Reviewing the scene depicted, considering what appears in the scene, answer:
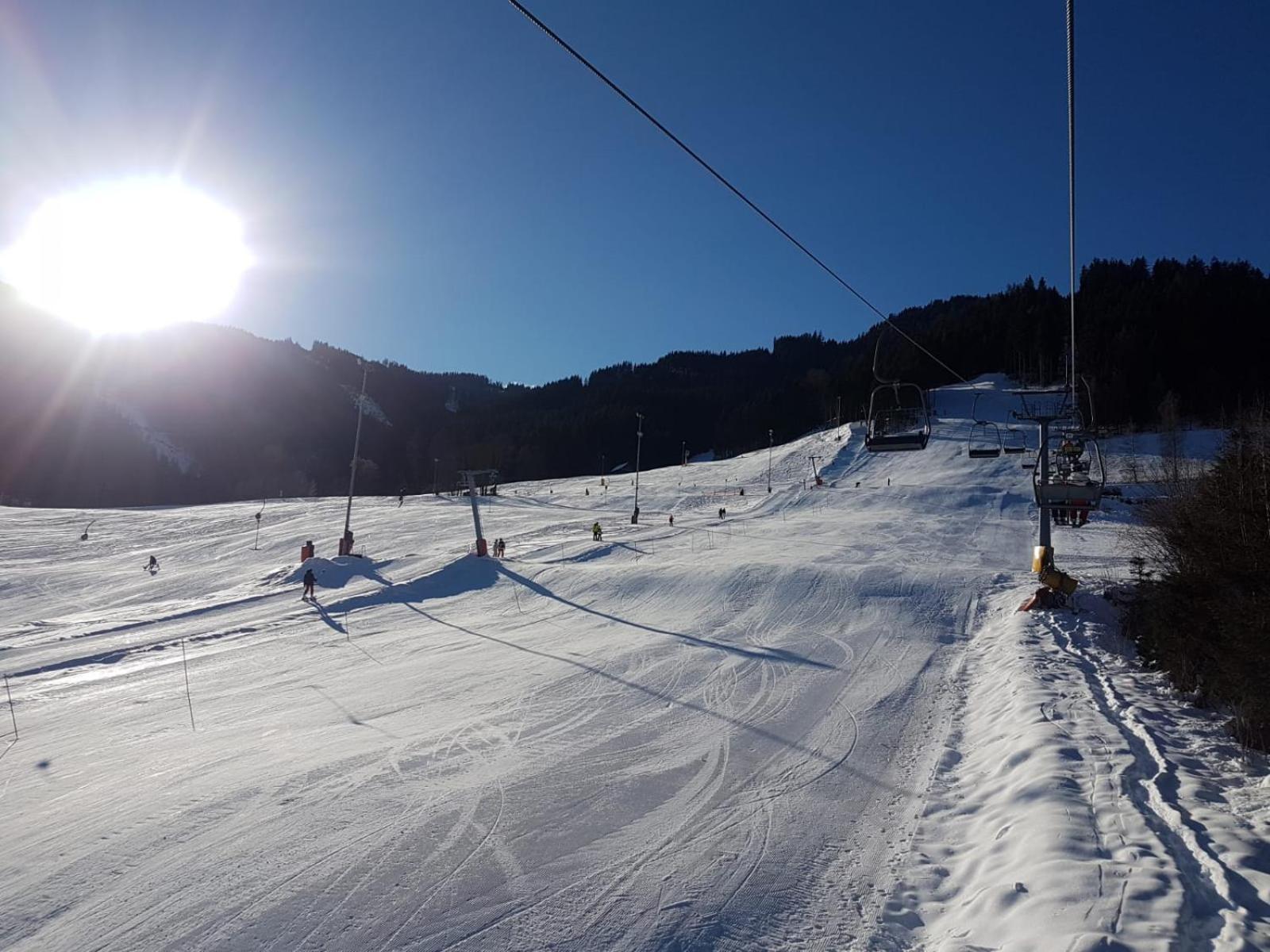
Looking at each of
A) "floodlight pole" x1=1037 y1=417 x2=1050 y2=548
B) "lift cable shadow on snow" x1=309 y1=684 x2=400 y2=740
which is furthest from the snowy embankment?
"floodlight pole" x1=1037 y1=417 x2=1050 y2=548

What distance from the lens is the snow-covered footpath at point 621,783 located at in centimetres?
449

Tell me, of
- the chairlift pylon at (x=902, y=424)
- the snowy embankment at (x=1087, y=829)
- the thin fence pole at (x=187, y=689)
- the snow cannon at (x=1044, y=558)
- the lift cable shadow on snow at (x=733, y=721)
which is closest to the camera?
the snowy embankment at (x=1087, y=829)

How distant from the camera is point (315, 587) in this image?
21.6m

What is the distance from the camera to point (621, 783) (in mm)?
6844

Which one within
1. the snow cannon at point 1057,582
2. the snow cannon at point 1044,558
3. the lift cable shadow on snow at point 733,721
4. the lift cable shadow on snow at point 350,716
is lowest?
the lift cable shadow on snow at point 733,721

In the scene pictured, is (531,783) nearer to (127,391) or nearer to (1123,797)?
(1123,797)

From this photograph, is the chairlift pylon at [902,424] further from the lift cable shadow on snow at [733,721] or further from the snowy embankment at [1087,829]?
the lift cable shadow on snow at [733,721]

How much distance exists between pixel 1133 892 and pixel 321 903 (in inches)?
210

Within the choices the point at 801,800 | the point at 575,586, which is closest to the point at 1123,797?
the point at 801,800

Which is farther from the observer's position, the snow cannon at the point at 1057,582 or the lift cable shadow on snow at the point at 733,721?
the snow cannon at the point at 1057,582

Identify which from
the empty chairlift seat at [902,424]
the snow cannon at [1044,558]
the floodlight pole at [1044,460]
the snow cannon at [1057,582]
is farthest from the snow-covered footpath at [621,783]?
the empty chairlift seat at [902,424]

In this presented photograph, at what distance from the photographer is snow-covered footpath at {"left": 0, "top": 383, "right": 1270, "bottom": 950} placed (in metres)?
4.49

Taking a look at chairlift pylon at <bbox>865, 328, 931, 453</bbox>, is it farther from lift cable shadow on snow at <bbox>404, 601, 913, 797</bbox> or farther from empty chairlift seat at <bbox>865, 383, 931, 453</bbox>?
lift cable shadow on snow at <bbox>404, 601, 913, 797</bbox>

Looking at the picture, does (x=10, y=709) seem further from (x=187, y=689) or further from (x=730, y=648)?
(x=730, y=648)
